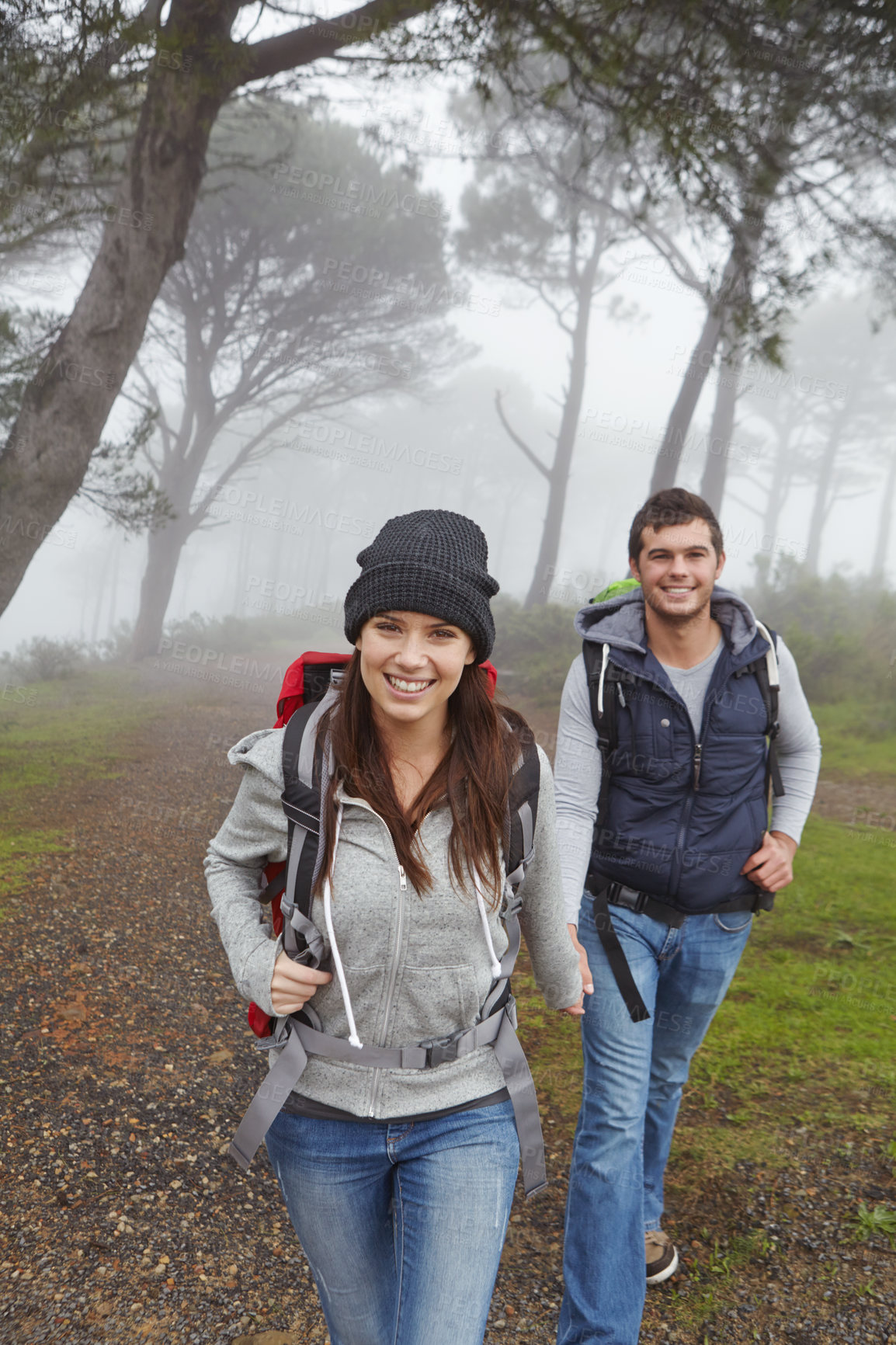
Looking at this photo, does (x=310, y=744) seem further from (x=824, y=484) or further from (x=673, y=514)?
(x=824, y=484)

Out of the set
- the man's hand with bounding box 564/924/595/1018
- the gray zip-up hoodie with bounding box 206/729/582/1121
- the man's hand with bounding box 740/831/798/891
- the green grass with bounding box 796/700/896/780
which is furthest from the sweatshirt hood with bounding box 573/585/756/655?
the green grass with bounding box 796/700/896/780

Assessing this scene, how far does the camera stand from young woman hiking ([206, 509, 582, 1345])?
1632mm

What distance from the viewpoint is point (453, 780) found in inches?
67.2

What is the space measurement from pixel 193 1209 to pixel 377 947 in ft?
6.78

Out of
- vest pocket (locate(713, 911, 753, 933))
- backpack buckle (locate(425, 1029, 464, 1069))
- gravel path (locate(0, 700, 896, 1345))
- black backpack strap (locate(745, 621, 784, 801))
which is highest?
black backpack strap (locate(745, 621, 784, 801))

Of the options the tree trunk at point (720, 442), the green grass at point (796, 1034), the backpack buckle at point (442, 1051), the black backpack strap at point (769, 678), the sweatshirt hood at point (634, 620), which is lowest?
the green grass at point (796, 1034)

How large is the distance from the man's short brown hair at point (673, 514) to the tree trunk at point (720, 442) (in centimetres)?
1344

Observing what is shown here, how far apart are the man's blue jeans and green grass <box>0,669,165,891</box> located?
4.30 metres

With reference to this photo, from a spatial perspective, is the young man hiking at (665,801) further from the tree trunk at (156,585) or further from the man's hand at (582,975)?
the tree trunk at (156,585)

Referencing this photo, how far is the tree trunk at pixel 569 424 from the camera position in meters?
20.2

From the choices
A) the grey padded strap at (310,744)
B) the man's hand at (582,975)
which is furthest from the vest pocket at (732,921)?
the grey padded strap at (310,744)

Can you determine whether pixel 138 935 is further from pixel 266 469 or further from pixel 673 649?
pixel 266 469

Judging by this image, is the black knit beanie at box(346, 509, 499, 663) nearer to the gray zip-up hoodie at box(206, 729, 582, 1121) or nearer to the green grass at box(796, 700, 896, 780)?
the gray zip-up hoodie at box(206, 729, 582, 1121)

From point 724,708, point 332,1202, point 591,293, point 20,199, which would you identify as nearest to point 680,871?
point 724,708
